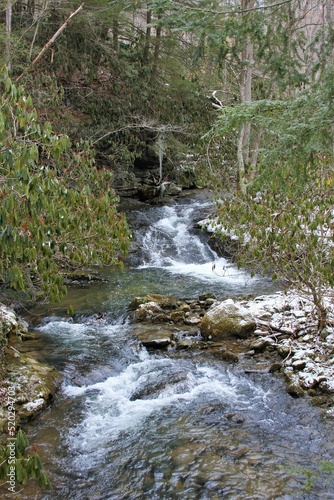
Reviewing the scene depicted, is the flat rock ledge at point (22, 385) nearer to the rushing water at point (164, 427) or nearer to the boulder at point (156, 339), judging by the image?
the rushing water at point (164, 427)

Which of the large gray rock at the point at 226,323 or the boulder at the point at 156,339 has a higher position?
the large gray rock at the point at 226,323

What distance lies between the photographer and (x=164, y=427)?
18.0 ft

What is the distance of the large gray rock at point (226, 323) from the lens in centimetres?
802

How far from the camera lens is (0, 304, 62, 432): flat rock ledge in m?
5.55

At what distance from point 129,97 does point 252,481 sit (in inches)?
537

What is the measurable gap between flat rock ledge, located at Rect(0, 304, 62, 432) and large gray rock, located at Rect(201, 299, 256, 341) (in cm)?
291

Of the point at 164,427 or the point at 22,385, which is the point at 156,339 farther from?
the point at 22,385

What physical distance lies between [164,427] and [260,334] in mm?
3040

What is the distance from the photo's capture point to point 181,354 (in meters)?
7.52

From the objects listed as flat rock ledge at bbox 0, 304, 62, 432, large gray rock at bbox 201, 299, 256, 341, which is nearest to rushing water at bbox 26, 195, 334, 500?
flat rock ledge at bbox 0, 304, 62, 432

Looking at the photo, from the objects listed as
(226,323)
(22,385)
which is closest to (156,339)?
(226,323)

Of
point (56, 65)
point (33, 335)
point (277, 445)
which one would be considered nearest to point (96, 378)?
point (33, 335)

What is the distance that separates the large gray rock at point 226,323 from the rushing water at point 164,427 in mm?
740

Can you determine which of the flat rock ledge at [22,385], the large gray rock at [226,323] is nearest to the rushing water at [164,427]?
the flat rock ledge at [22,385]
